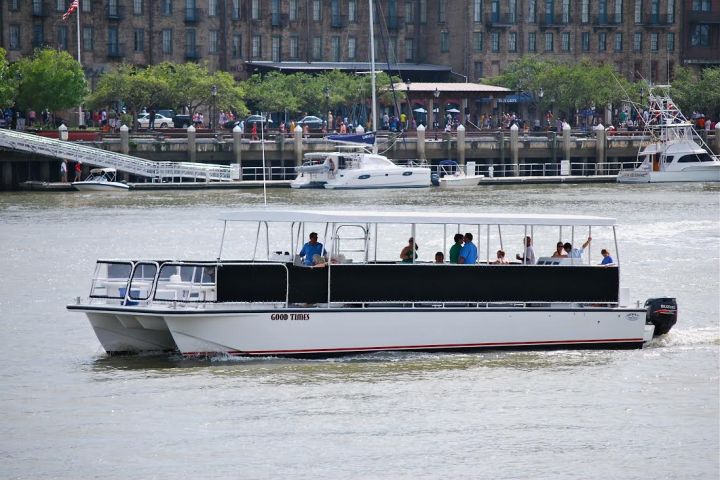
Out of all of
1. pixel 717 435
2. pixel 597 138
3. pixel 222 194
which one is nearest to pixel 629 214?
pixel 222 194

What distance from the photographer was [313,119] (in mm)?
97562

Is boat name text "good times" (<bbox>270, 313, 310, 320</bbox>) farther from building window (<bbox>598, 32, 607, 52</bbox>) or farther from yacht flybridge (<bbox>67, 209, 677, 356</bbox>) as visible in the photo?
building window (<bbox>598, 32, 607, 52</bbox>)

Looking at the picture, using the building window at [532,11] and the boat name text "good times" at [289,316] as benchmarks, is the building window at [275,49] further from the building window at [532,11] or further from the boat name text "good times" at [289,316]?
the boat name text "good times" at [289,316]

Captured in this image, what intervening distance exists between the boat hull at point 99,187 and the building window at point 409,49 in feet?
139

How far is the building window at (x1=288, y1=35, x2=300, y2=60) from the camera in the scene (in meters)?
115

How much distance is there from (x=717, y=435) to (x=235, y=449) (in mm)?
7573

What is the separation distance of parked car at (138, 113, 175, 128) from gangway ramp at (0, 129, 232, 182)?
37.6 ft

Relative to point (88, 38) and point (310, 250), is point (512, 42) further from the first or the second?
point (310, 250)

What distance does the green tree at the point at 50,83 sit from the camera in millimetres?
88938

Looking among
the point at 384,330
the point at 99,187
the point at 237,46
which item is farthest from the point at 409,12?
the point at 384,330

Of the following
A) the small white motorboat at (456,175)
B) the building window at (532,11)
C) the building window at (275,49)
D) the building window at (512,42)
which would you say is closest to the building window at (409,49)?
the building window at (512,42)

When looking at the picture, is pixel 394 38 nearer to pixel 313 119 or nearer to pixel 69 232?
pixel 313 119

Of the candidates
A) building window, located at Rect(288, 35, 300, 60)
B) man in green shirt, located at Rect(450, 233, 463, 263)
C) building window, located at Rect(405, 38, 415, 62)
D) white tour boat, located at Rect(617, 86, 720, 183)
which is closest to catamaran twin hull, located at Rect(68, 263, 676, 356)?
man in green shirt, located at Rect(450, 233, 463, 263)

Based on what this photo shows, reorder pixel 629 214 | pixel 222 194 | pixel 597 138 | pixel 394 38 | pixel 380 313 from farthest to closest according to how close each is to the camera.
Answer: pixel 394 38 → pixel 597 138 → pixel 222 194 → pixel 629 214 → pixel 380 313
